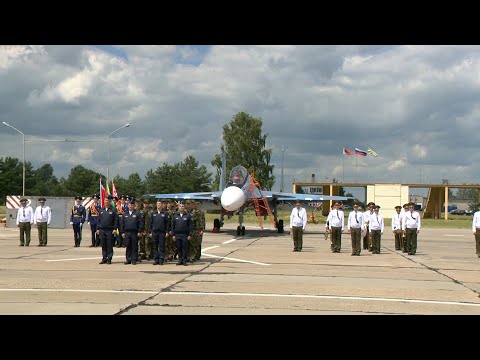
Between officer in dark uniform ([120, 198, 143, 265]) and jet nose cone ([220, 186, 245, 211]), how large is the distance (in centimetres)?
1020

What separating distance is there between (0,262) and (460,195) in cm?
18887

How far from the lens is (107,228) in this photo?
15656 mm

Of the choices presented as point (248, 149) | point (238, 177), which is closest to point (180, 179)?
point (248, 149)

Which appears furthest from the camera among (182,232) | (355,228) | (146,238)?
(355,228)

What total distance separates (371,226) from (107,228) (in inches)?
381

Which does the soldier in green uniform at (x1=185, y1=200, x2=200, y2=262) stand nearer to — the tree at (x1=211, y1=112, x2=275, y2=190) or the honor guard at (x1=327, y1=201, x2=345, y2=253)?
the honor guard at (x1=327, y1=201, x2=345, y2=253)

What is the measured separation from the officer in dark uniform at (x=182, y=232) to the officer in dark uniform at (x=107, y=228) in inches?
64.2

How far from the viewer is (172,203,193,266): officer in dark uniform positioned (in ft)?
50.5

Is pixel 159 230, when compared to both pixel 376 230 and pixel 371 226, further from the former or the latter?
pixel 376 230

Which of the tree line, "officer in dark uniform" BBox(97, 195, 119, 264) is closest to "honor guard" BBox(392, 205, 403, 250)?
"officer in dark uniform" BBox(97, 195, 119, 264)
